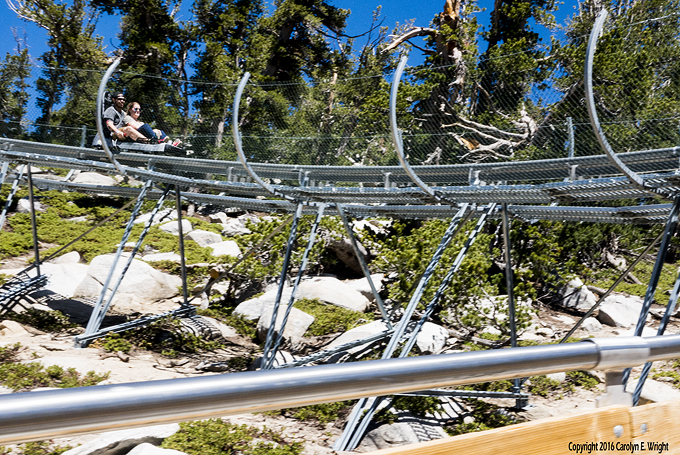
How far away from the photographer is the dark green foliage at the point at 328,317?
9039 mm

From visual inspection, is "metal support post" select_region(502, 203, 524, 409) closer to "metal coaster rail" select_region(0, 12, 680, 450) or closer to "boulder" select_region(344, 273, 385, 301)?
"metal coaster rail" select_region(0, 12, 680, 450)

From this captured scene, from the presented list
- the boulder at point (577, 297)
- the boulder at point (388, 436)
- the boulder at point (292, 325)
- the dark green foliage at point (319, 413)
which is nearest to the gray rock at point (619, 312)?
the boulder at point (577, 297)

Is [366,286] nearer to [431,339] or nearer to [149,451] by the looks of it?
[431,339]

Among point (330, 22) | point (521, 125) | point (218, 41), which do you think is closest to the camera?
point (521, 125)

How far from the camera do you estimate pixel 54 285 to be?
1059 centimetres

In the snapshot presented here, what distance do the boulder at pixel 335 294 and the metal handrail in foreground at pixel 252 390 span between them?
933cm

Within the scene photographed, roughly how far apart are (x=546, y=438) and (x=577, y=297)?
11.4 meters

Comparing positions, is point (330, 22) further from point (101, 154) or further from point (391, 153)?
point (391, 153)

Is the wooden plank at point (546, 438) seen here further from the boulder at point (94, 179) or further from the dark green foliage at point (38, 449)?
the boulder at point (94, 179)

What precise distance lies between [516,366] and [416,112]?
4.50 metres

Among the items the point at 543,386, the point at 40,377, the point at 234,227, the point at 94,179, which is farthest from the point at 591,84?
the point at 94,179

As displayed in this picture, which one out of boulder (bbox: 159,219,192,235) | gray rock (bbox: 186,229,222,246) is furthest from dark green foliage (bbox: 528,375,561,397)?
boulder (bbox: 159,219,192,235)

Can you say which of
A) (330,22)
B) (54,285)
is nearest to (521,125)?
(54,285)

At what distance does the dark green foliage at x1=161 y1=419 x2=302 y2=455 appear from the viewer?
171 inches
